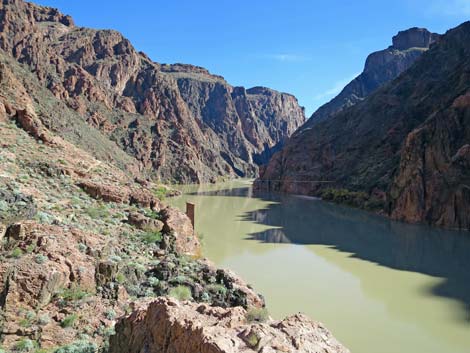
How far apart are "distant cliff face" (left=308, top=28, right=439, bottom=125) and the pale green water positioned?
97.6 meters

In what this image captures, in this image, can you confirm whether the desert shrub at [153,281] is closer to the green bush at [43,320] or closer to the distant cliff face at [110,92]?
the green bush at [43,320]

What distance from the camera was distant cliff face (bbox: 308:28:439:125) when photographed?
12812 cm

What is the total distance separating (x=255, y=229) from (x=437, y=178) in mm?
19171

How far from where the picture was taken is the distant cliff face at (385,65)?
12812 cm

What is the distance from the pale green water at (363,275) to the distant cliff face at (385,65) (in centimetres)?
9764

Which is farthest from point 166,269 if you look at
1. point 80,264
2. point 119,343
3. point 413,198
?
point 413,198

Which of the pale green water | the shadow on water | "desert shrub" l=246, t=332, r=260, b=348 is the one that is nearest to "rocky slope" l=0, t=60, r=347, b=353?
"desert shrub" l=246, t=332, r=260, b=348

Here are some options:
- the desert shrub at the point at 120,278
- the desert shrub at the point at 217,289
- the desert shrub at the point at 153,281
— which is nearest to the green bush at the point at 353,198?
the desert shrub at the point at 217,289

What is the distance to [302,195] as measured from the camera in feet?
243

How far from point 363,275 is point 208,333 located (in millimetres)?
16839

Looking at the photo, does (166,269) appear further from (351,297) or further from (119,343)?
(351,297)

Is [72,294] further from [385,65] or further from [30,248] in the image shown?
[385,65]

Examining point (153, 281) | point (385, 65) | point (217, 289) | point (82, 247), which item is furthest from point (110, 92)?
point (217, 289)

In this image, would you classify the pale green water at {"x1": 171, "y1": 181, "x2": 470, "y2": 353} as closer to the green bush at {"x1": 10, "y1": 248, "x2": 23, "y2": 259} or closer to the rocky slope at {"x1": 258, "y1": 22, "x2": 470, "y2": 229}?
the rocky slope at {"x1": 258, "y1": 22, "x2": 470, "y2": 229}
